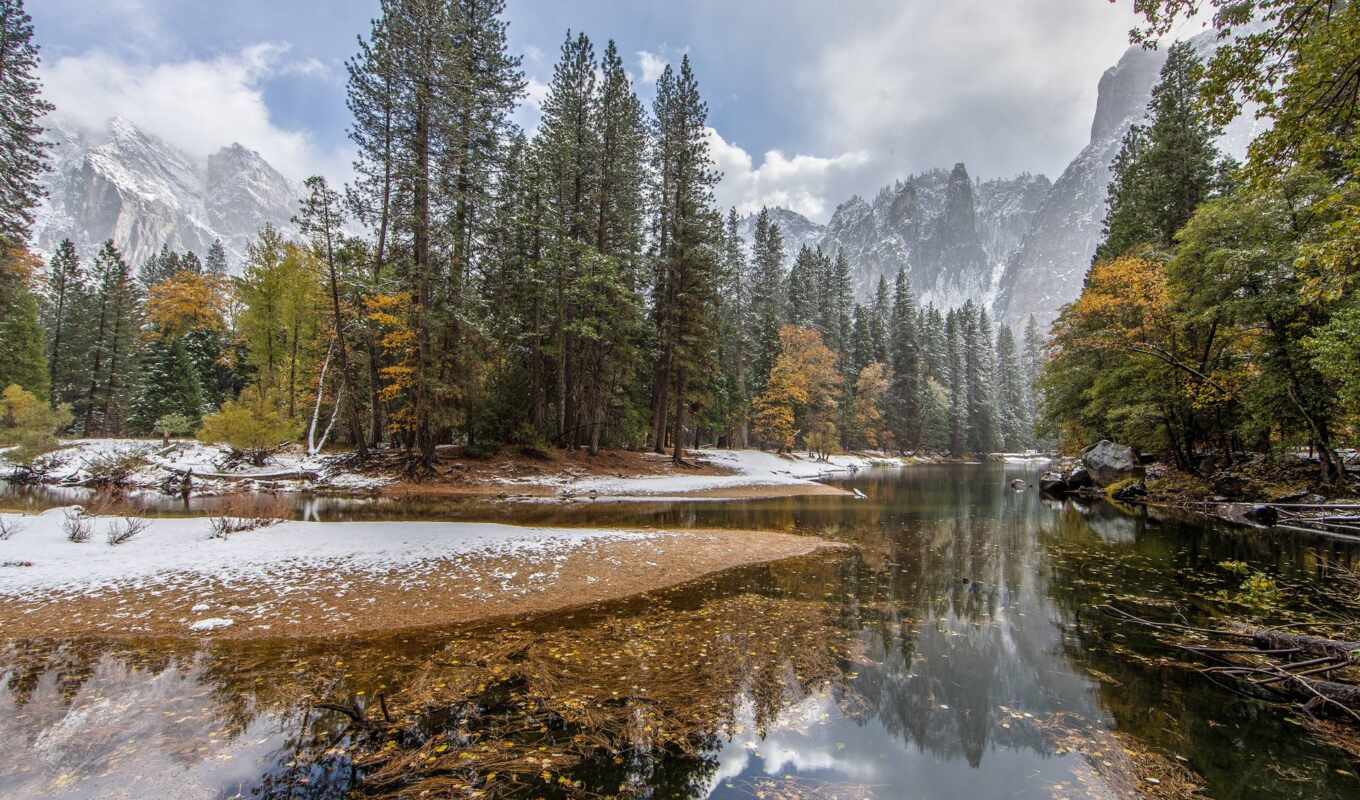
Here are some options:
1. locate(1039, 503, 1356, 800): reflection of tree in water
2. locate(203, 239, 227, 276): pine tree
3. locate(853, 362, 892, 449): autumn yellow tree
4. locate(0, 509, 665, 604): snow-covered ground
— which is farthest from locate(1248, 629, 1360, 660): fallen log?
locate(203, 239, 227, 276): pine tree

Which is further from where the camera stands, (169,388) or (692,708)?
(169,388)

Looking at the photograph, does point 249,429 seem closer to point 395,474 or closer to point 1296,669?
point 395,474

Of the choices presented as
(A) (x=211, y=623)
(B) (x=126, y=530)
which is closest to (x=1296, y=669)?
(A) (x=211, y=623)

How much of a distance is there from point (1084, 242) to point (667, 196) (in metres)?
224

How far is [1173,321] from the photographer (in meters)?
19.5

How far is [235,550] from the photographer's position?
351 inches

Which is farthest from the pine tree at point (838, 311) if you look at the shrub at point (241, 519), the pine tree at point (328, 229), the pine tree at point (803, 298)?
the shrub at point (241, 519)

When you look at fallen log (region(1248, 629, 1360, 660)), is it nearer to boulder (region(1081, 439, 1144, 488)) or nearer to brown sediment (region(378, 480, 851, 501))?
brown sediment (region(378, 480, 851, 501))

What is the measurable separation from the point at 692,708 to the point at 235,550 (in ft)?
29.0

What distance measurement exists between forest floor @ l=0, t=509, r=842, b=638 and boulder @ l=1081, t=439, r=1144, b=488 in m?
21.6

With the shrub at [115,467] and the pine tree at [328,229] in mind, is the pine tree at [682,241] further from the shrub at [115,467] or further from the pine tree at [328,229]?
the shrub at [115,467]

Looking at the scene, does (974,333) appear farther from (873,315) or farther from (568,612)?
(568,612)

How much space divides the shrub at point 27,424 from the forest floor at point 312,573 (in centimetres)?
1452

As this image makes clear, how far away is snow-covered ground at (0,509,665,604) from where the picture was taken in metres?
7.59
